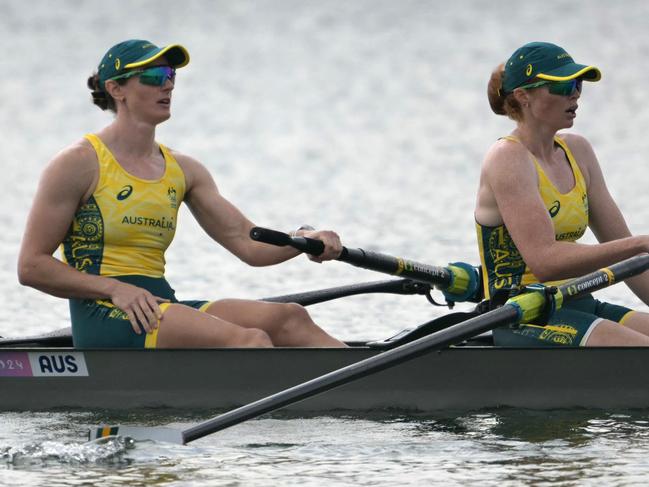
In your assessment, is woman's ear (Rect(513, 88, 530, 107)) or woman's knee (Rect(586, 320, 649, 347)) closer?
woman's knee (Rect(586, 320, 649, 347))

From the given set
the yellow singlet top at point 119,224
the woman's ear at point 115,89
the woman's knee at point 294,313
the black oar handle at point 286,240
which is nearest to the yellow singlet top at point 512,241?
the black oar handle at point 286,240

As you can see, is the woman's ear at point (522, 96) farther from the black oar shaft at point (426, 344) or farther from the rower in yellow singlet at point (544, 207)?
the black oar shaft at point (426, 344)

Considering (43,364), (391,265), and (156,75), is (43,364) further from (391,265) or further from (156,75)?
(391,265)

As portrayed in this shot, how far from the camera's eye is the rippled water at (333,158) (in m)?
8.02

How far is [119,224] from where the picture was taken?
28.8 feet

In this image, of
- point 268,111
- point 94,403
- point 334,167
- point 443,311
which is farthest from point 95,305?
point 268,111

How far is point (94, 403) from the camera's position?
29.5ft

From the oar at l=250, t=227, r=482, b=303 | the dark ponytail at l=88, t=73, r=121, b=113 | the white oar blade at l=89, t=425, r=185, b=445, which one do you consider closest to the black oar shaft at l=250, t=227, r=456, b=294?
the oar at l=250, t=227, r=482, b=303

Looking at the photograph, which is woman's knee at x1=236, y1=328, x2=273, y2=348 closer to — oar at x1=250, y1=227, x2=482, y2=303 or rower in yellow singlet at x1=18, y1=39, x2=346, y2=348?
rower in yellow singlet at x1=18, y1=39, x2=346, y2=348

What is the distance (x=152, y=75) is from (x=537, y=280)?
2333 mm

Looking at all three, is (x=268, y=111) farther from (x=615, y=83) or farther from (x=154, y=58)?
(x=154, y=58)

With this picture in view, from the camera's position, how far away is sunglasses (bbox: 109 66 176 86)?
8.83 metres

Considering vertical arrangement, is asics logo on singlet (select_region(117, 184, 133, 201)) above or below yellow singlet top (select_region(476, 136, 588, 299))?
above

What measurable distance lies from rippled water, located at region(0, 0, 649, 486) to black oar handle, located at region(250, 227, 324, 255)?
98 cm
